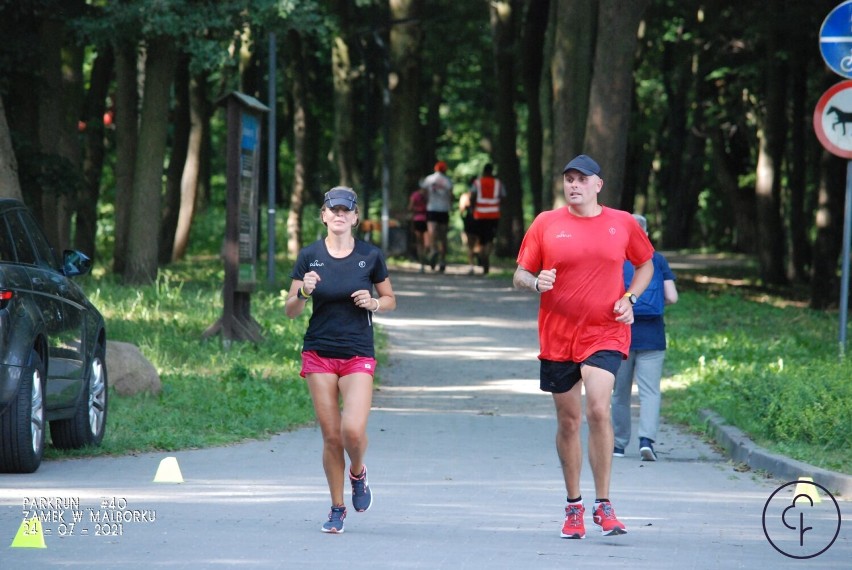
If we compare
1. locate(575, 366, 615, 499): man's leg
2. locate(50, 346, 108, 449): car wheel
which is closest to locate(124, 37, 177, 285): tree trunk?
locate(50, 346, 108, 449): car wheel

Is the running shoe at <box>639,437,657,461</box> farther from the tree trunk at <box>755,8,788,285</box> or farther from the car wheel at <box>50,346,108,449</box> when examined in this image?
the tree trunk at <box>755,8,788,285</box>

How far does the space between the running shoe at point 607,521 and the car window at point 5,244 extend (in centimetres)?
442

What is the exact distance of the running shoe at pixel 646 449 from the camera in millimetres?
11844

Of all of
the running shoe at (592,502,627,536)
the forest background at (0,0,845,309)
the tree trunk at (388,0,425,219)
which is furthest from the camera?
the tree trunk at (388,0,425,219)

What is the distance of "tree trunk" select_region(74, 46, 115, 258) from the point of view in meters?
31.1

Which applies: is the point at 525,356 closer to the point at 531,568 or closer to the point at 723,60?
the point at 531,568

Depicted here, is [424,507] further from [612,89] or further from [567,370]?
[612,89]

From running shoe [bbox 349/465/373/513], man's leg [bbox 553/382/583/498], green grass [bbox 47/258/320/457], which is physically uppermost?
man's leg [bbox 553/382/583/498]

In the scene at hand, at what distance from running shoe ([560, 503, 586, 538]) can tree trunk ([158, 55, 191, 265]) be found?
2619 cm

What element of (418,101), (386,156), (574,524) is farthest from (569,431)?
(418,101)

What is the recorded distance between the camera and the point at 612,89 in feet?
76.4

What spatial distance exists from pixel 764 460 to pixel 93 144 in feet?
77.0

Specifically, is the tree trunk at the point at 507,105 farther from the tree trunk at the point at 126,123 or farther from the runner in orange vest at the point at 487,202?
the tree trunk at the point at 126,123

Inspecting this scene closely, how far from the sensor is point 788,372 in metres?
14.3
